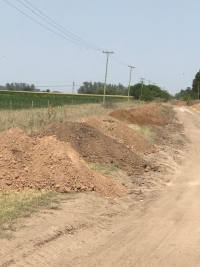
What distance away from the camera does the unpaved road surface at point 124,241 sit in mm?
6332

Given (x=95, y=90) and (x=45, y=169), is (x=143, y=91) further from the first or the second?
(x=45, y=169)

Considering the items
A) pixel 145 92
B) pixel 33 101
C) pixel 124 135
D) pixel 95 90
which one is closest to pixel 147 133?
pixel 124 135

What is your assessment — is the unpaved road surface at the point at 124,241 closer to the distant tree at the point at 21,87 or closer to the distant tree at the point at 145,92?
the distant tree at the point at 145,92

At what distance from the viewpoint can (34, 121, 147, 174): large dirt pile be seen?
1440 cm

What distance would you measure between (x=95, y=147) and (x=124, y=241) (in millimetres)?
7610

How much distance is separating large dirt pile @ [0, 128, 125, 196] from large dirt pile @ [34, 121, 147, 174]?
2662 mm

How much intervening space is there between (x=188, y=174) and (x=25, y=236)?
27.5ft

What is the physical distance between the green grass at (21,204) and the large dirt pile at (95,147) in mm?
4364

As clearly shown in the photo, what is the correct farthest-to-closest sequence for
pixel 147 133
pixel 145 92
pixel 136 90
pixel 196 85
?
1. pixel 196 85
2. pixel 136 90
3. pixel 145 92
4. pixel 147 133

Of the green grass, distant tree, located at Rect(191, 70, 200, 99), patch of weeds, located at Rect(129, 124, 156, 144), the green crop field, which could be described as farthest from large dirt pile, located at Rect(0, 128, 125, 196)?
distant tree, located at Rect(191, 70, 200, 99)

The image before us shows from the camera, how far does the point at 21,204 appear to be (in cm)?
878

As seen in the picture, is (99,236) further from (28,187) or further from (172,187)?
(172,187)

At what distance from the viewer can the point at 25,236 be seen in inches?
276

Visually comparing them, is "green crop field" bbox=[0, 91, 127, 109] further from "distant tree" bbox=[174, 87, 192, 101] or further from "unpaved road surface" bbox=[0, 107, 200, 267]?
"distant tree" bbox=[174, 87, 192, 101]
